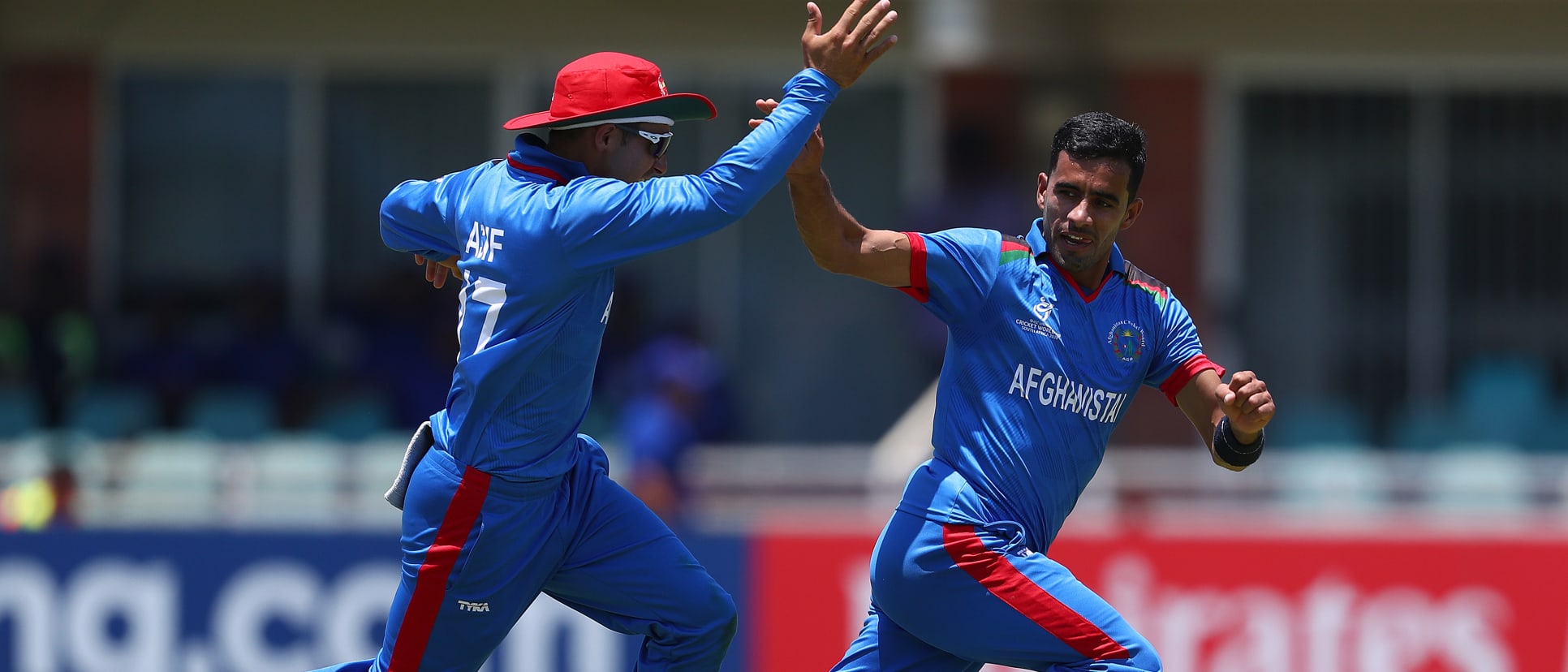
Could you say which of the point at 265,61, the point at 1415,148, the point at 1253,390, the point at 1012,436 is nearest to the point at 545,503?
the point at 1012,436

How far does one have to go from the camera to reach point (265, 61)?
12305 mm

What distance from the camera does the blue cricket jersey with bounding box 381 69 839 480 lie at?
418 cm

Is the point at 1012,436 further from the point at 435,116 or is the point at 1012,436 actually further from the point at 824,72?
the point at 435,116

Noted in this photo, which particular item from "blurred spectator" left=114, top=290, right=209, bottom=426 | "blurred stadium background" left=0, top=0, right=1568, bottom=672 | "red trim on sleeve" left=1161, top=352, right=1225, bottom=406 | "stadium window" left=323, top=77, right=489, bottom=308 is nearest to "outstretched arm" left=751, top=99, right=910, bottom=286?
"red trim on sleeve" left=1161, top=352, right=1225, bottom=406

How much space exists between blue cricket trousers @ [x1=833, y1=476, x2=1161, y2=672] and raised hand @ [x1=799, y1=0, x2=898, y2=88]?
3.72 feet

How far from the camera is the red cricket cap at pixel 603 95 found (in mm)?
4367

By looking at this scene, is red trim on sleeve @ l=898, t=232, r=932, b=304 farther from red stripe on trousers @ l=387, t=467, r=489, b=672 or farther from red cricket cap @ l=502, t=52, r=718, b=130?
red stripe on trousers @ l=387, t=467, r=489, b=672

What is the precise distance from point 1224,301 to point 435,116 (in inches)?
217

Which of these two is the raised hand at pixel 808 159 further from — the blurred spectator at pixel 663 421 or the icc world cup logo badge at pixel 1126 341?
the blurred spectator at pixel 663 421

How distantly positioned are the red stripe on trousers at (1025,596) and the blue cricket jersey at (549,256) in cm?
100

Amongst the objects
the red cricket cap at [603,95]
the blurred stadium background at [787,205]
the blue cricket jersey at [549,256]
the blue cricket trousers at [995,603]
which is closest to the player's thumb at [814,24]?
the blue cricket jersey at [549,256]

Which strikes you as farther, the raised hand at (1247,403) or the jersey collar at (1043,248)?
the jersey collar at (1043,248)

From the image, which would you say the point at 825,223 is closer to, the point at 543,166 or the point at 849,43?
the point at 849,43

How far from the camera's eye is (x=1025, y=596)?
4.45 m
